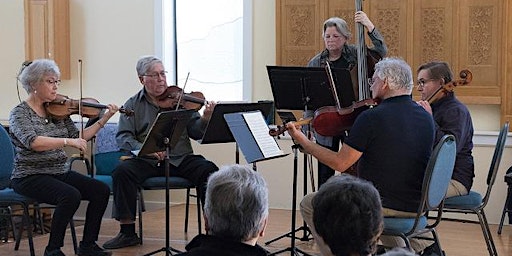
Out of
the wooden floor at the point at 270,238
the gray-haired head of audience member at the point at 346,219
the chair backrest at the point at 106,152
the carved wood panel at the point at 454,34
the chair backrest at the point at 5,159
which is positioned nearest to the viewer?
the gray-haired head of audience member at the point at 346,219

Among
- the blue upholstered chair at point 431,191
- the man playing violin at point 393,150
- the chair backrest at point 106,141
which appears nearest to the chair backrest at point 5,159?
the chair backrest at point 106,141

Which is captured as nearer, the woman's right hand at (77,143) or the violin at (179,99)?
the woman's right hand at (77,143)

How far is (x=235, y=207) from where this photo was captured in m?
2.33

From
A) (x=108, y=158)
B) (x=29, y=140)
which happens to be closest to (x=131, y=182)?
(x=29, y=140)

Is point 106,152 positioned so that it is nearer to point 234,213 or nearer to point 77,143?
point 77,143

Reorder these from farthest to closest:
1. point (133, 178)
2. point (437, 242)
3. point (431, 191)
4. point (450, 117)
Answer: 1. point (133, 178)
2. point (450, 117)
3. point (437, 242)
4. point (431, 191)

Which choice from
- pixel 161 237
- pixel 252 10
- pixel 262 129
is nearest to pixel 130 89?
pixel 252 10

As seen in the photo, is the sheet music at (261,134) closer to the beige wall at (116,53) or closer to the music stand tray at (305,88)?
the music stand tray at (305,88)

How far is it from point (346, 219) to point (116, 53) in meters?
5.19

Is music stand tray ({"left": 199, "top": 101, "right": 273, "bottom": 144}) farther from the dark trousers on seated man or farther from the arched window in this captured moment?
the arched window

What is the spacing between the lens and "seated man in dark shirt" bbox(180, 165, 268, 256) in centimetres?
228

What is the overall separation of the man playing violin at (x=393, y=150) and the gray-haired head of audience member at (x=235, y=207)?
1241 millimetres

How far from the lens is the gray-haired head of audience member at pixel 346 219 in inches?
83.9

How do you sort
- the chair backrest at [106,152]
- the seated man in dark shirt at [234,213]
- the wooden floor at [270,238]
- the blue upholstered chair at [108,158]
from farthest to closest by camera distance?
1. the chair backrest at [106,152]
2. the blue upholstered chair at [108,158]
3. the wooden floor at [270,238]
4. the seated man in dark shirt at [234,213]
